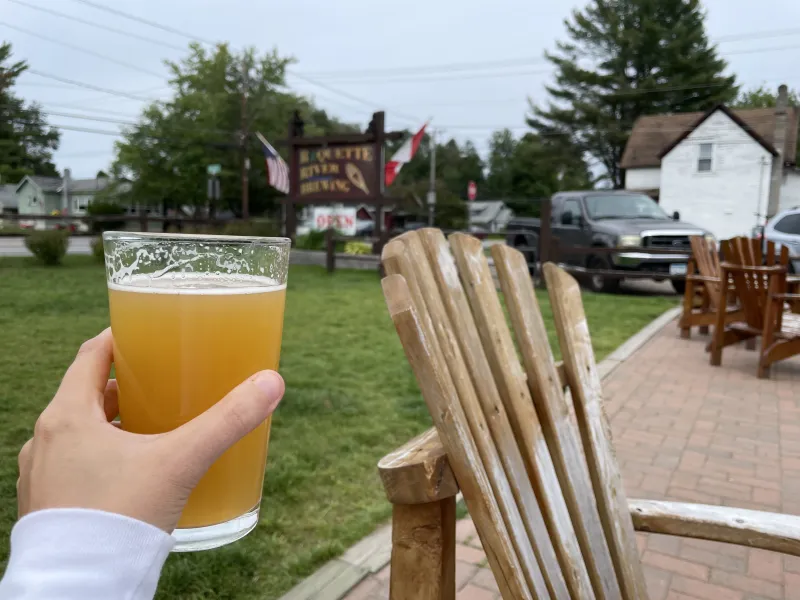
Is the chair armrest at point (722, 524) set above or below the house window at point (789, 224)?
below

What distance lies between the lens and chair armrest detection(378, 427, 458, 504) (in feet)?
3.28

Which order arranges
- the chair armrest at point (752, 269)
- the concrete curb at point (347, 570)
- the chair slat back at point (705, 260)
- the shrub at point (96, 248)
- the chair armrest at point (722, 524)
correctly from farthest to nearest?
1. the shrub at point (96, 248)
2. the chair slat back at point (705, 260)
3. the chair armrest at point (752, 269)
4. the concrete curb at point (347, 570)
5. the chair armrest at point (722, 524)

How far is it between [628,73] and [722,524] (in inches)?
1772

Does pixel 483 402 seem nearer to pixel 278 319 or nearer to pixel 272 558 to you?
pixel 278 319

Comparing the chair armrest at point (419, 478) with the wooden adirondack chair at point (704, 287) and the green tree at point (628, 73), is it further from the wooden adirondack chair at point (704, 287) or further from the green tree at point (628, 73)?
the green tree at point (628, 73)

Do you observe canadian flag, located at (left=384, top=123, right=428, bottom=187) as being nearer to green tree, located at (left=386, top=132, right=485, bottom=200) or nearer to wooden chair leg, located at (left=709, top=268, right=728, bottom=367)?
wooden chair leg, located at (left=709, top=268, right=728, bottom=367)

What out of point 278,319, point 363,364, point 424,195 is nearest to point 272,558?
point 278,319

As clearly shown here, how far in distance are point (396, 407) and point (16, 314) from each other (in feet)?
16.7

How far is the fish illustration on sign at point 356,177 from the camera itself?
549 inches

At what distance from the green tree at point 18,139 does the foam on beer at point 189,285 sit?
21.0 ft

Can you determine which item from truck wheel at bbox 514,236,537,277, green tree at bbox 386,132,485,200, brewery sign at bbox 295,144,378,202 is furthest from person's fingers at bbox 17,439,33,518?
green tree at bbox 386,132,485,200

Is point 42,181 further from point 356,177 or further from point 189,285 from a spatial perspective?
point 189,285

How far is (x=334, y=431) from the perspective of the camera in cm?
363

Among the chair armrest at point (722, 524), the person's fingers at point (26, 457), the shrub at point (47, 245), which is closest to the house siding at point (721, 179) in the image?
the shrub at point (47, 245)
